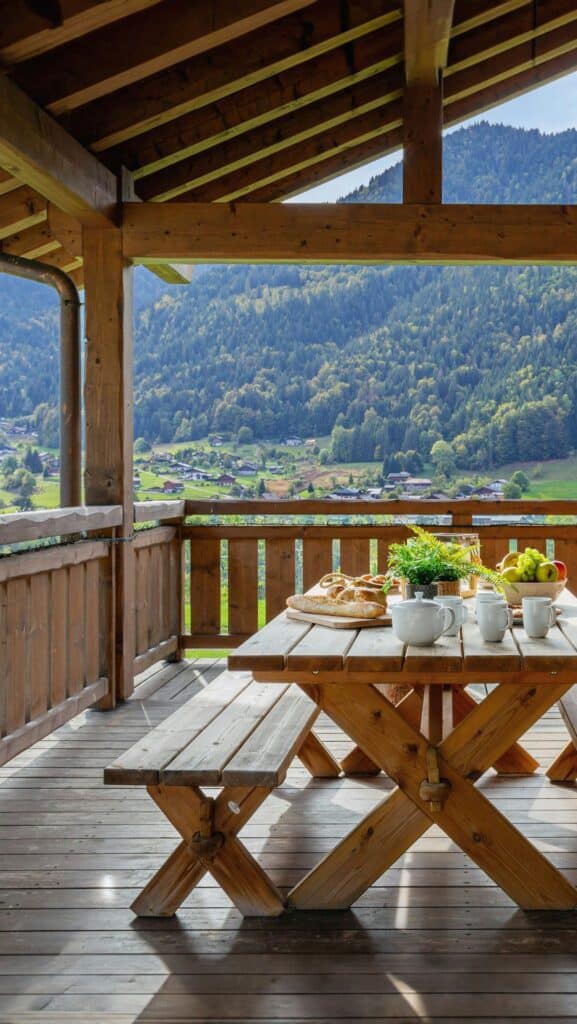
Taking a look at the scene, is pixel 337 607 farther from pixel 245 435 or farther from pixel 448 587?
pixel 245 435

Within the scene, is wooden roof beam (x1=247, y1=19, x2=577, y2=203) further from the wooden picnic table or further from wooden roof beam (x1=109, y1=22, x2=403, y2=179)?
the wooden picnic table

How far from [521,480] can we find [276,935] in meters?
6.16

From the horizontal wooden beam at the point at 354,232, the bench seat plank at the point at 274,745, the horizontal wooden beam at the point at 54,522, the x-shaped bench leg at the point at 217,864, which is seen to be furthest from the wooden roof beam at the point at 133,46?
the x-shaped bench leg at the point at 217,864

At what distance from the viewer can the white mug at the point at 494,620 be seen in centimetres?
253

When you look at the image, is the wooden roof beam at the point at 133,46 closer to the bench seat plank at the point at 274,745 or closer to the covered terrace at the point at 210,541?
the covered terrace at the point at 210,541

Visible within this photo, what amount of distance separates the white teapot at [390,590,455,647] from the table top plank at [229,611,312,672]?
29 centimetres

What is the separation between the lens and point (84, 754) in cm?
416

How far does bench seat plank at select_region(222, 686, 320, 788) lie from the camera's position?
2.36m

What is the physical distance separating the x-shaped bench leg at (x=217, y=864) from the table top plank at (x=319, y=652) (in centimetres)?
39

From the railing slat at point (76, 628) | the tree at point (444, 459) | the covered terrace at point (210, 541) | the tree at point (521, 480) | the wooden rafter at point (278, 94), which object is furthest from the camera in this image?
the tree at point (444, 459)

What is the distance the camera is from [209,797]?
2.61 metres

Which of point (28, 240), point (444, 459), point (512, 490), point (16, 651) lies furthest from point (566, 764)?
point (444, 459)

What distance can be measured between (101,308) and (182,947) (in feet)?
11.5

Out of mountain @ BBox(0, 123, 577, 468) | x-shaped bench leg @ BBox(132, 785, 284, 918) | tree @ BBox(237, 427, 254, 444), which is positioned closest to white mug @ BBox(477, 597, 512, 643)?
x-shaped bench leg @ BBox(132, 785, 284, 918)
